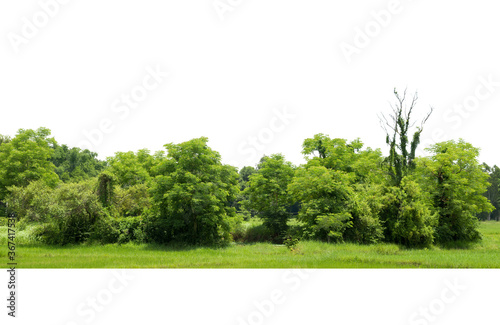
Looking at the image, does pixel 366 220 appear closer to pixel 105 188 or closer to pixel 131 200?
pixel 131 200

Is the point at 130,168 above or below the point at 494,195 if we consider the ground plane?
above

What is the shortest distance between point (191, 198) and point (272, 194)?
42.9 feet

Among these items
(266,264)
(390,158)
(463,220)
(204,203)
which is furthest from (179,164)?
(463,220)

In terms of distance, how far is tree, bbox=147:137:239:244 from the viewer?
2853 centimetres

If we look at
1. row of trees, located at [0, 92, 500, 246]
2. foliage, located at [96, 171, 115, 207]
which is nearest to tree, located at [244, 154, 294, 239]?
row of trees, located at [0, 92, 500, 246]

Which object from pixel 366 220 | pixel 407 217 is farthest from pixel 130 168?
pixel 407 217

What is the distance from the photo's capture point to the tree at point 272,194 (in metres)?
37.4

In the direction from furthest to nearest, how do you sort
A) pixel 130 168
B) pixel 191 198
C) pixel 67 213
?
pixel 130 168 → pixel 191 198 → pixel 67 213

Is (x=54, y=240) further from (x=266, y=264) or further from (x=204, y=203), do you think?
(x=266, y=264)

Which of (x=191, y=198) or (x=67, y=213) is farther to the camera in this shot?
(x=191, y=198)

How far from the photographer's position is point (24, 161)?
4562 centimetres

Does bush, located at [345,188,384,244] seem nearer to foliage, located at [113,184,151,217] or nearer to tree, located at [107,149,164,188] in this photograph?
foliage, located at [113,184,151,217]

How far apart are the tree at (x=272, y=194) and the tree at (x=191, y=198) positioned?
24.6 ft

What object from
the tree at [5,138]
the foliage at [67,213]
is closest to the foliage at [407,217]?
the foliage at [67,213]
